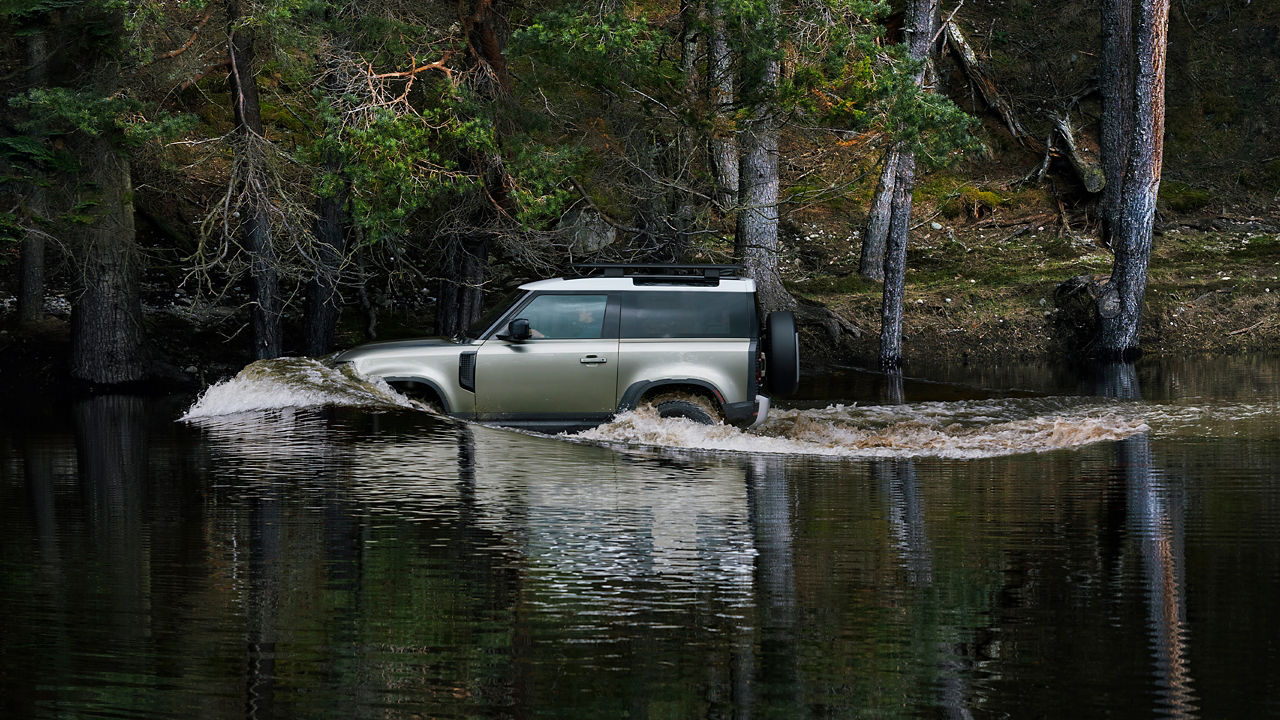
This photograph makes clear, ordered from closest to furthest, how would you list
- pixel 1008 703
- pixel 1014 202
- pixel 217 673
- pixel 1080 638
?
pixel 1008 703
pixel 217 673
pixel 1080 638
pixel 1014 202

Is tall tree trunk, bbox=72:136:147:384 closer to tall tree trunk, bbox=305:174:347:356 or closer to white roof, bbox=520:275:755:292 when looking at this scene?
tall tree trunk, bbox=305:174:347:356

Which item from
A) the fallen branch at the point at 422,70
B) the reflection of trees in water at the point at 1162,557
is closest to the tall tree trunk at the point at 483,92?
the fallen branch at the point at 422,70

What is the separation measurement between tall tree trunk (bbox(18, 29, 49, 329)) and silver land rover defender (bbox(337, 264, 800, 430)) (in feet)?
27.8

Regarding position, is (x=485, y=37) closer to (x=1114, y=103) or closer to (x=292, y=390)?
(x=292, y=390)

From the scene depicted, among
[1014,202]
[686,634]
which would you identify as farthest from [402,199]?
[1014,202]

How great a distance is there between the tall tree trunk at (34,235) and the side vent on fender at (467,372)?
8.54 meters

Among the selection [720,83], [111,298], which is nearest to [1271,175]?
[720,83]

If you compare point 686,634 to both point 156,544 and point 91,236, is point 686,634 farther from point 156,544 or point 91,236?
point 91,236

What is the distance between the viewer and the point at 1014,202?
30.8m

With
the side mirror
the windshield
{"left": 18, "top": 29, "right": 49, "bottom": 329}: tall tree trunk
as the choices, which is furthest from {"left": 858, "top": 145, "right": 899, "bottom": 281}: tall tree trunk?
the side mirror

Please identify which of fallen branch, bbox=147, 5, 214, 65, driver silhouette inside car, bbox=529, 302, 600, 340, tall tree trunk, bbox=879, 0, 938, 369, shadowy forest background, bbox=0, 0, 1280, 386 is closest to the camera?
driver silhouette inside car, bbox=529, 302, 600, 340

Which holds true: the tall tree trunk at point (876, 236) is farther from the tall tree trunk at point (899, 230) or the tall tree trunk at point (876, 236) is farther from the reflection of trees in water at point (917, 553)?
the reflection of trees in water at point (917, 553)

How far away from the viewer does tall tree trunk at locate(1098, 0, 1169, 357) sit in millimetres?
22906

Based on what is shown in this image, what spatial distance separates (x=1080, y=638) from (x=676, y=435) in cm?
708
